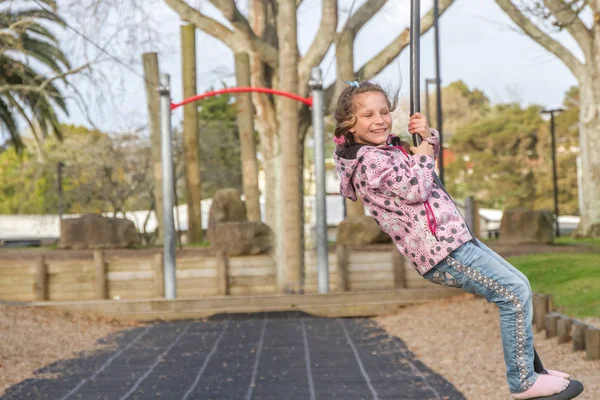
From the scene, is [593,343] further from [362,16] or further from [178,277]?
[362,16]

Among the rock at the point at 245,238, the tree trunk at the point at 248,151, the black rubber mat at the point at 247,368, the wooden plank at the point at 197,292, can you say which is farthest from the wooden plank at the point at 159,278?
the tree trunk at the point at 248,151

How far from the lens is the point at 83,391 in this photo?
839cm

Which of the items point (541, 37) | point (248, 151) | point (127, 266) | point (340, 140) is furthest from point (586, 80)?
point (340, 140)

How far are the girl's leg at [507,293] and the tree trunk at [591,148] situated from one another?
23.5m

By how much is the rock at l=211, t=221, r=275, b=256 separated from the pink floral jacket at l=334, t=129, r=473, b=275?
57.0 ft

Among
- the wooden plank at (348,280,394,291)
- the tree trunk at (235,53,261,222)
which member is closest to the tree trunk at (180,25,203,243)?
the tree trunk at (235,53,261,222)

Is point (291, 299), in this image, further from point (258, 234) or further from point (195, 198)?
point (195, 198)

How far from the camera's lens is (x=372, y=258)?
50.0ft

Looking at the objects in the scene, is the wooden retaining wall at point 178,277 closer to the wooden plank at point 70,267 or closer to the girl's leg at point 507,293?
the wooden plank at point 70,267

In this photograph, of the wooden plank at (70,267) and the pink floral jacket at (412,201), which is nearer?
the pink floral jacket at (412,201)

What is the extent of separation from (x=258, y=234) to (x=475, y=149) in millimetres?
30421

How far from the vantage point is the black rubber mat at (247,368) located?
8156 millimetres

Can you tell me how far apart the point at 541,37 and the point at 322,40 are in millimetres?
10185

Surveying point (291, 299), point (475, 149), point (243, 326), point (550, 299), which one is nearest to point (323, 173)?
point (291, 299)
